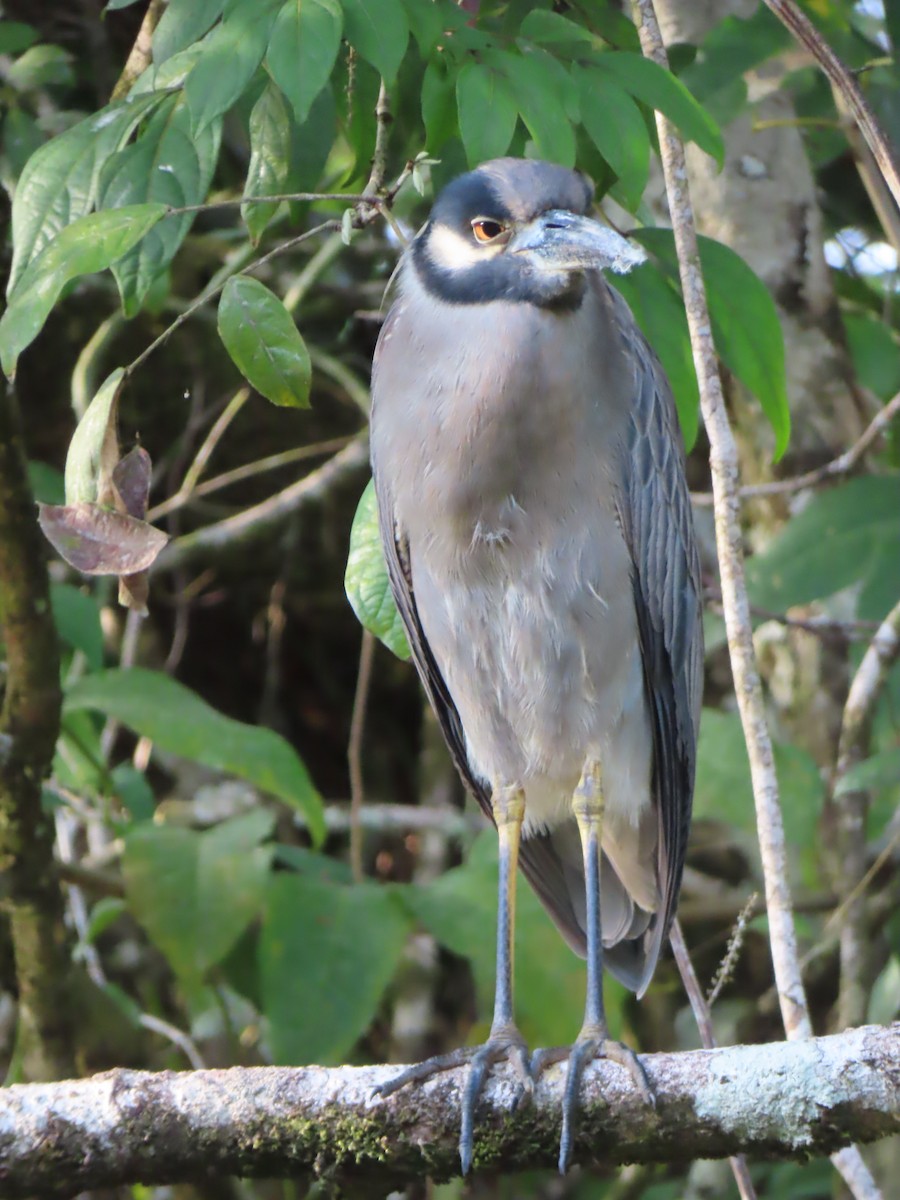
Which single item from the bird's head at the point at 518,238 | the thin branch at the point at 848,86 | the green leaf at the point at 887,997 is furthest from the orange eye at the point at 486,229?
the green leaf at the point at 887,997

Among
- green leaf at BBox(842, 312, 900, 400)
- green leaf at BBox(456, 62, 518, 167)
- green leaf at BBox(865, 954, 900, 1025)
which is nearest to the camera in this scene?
green leaf at BBox(456, 62, 518, 167)

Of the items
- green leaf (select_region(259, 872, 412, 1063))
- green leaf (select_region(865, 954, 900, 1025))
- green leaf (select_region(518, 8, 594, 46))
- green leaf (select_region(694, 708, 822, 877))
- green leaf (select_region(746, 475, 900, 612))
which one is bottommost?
green leaf (select_region(865, 954, 900, 1025))

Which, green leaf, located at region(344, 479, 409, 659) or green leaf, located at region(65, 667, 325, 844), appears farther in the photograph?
green leaf, located at region(65, 667, 325, 844)

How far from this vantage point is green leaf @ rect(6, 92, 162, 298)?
77.9 inches

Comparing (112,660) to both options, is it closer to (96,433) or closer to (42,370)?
(42,370)

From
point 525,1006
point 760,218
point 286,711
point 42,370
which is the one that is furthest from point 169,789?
point 760,218

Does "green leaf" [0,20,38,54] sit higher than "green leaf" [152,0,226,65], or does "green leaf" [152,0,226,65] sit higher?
"green leaf" [152,0,226,65]

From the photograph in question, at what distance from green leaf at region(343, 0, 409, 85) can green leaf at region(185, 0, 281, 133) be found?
0.11 metres

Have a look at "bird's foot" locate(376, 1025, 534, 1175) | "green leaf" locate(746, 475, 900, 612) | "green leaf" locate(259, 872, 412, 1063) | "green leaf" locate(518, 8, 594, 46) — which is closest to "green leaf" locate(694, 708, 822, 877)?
"green leaf" locate(746, 475, 900, 612)

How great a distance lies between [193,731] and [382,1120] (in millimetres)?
1301

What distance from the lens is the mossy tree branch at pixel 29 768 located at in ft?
8.13

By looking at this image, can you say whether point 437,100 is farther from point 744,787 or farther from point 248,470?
point 248,470

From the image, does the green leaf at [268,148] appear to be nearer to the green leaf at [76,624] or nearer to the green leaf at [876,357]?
the green leaf at [76,624]

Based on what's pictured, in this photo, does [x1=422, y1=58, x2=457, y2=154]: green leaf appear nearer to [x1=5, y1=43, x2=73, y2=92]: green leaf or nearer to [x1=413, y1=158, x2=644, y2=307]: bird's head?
[x1=413, y1=158, x2=644, y2=307]: bird's head
